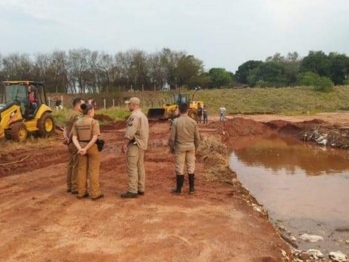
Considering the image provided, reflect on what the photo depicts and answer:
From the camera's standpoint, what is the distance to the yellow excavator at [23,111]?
15258 millimetres

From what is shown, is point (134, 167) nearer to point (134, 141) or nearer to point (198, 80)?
point (134, 141)

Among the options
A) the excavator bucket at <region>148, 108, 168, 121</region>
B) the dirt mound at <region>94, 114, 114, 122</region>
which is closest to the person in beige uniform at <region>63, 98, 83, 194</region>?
the dirt mound at <region>94, 114, 114, 122</region>

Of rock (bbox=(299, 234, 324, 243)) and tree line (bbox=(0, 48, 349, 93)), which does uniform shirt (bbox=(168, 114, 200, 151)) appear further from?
Result: tree line (bbox=(0, 48, 349, 93))

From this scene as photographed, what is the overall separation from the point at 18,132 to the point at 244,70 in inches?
3234

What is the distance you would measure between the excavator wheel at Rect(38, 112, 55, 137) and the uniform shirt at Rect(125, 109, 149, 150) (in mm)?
10217

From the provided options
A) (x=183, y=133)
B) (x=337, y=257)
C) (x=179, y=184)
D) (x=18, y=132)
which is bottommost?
(x=337, y=257)

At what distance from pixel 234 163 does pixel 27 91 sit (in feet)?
27.0

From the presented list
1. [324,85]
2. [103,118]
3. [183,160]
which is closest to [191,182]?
[183,160]

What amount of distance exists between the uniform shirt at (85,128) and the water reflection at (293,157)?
27.4 ft

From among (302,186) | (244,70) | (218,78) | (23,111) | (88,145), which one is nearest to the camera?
(88,145)

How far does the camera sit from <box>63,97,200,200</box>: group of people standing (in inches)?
293

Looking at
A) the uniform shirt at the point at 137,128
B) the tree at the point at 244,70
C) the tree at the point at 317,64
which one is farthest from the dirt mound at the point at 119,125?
the tree at the point at 244,70

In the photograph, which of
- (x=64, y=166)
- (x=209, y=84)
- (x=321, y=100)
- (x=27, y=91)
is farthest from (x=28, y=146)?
(x=209, y=84)

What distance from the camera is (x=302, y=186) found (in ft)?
38.6
